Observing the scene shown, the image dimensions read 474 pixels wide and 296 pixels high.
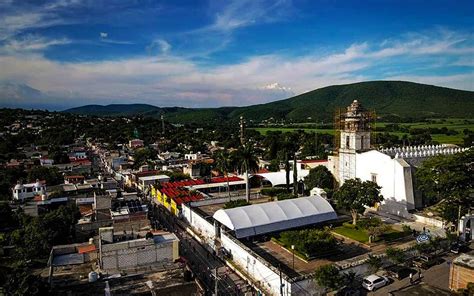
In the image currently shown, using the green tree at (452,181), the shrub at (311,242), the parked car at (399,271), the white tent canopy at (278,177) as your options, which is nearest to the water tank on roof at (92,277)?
the shrub at (311,242)

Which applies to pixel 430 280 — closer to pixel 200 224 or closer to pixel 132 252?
pixel 132 252

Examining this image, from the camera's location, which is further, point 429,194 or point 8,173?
point 8,173

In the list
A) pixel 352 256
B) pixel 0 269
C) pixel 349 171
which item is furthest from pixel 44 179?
pixel 352 256

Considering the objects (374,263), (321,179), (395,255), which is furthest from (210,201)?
(395,255)

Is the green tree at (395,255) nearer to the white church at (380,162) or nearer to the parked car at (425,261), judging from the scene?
the parked car at (425,261)

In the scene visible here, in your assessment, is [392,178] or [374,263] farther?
[392,178]

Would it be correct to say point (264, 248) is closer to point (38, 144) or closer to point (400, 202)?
point (400, 202)

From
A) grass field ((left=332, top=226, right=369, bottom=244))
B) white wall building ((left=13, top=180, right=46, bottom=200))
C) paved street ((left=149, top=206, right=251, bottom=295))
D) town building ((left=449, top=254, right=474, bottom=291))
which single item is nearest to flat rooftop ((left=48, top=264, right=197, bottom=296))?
paved street ((left=149, top=206, right=251, bottom=295))
